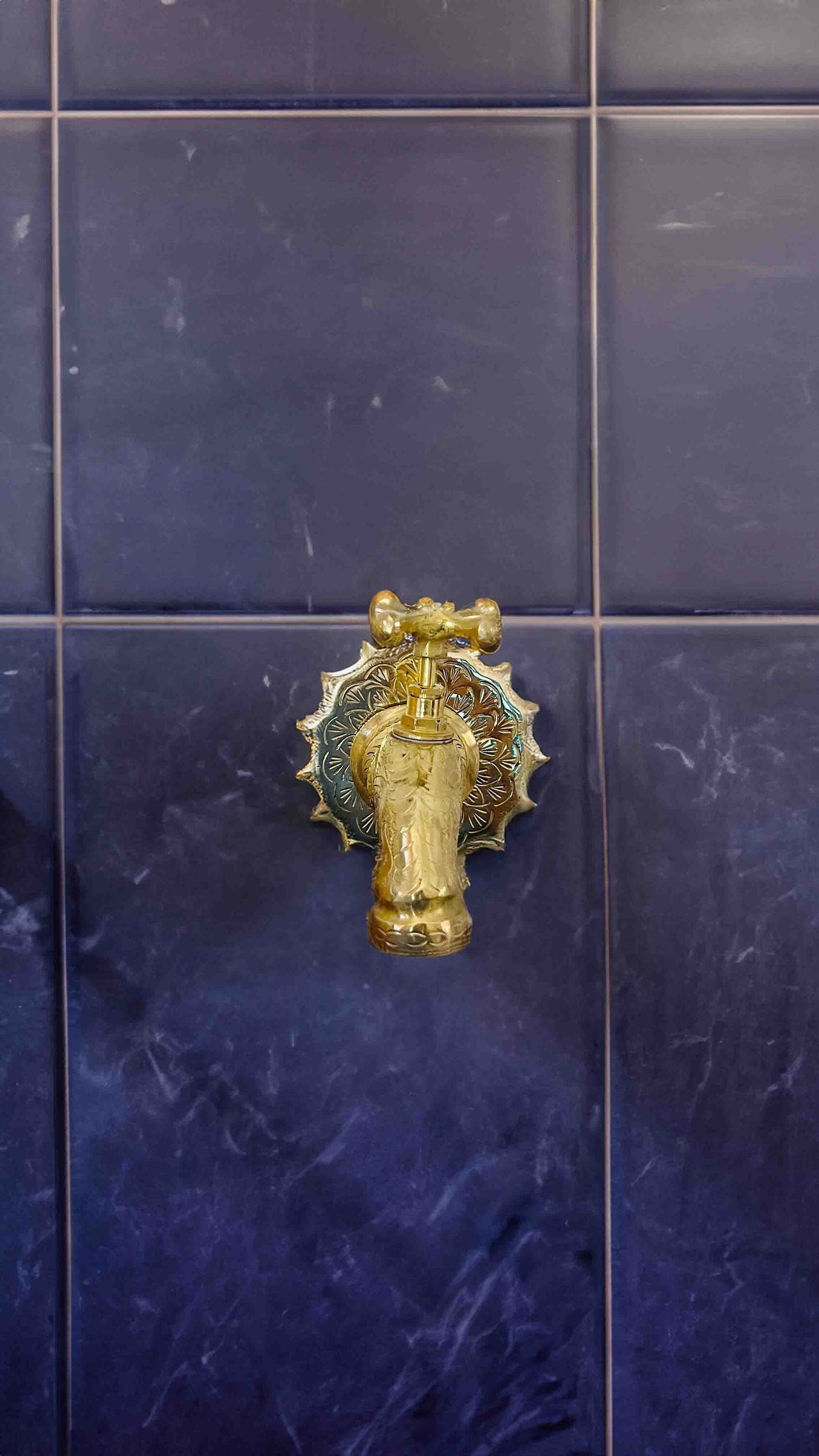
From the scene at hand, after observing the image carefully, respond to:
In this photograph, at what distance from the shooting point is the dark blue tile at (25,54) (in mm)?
603

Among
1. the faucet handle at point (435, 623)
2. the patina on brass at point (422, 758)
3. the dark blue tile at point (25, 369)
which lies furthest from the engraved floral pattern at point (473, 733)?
the dark blue tile at point (25, 369)

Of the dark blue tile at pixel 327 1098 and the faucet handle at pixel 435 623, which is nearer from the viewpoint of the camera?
the faucet handle at pixel 435 623

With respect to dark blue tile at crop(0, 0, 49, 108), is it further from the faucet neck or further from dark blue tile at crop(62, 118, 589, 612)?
the faucet neck

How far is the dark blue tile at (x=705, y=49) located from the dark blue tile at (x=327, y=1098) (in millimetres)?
435

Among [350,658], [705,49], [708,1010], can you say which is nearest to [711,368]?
[705,49]

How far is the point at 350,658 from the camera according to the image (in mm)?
611

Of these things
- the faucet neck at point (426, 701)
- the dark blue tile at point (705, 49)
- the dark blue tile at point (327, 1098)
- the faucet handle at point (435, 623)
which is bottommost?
the dark blue tile at point (327, 1098)

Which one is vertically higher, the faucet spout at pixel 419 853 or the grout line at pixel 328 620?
the grout line at pixel 328 620

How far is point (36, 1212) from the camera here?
24.6 inches

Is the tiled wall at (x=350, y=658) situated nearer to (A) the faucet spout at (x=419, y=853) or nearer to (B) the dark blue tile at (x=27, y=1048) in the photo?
(B) the dark blue tile at (x=27, y=1048)

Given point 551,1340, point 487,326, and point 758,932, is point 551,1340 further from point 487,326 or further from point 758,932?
point 487,326

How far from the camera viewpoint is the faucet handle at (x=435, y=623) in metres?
0.47

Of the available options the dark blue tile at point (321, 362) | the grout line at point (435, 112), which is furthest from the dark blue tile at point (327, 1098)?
the grout line at point (435, 112)

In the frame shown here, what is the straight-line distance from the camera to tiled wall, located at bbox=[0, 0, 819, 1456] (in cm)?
60
